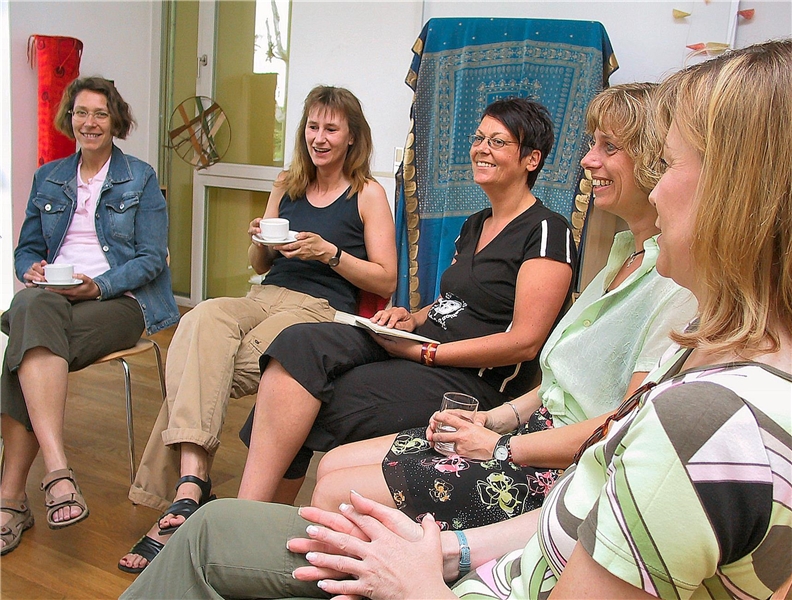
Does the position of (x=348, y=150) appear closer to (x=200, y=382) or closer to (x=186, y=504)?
(x=200, y=382)

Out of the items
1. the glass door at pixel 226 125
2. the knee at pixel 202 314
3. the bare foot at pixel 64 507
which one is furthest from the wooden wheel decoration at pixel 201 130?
the bare foot at pixel 64 507

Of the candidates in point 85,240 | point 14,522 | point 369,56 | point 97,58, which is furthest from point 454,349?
point 97,58

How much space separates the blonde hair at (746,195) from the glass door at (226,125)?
13.0 feet

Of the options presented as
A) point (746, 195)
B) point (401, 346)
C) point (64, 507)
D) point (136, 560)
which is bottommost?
point (136, 560)

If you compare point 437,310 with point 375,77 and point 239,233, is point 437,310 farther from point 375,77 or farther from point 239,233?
point 239,233

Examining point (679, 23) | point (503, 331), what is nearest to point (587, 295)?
point (503, 331)

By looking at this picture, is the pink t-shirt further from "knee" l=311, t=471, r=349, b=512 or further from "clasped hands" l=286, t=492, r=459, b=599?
"clasped hands" l=286, t=492, r=459, b=599

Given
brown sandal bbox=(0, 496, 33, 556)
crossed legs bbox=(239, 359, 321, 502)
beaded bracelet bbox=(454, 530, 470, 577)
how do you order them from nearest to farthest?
beaded bracelet bbox=(454, 530, 470, 577) < crossed legs bbox=(239, 359, 321, 502) < brown sandal bbox=(0, 496, 33, 556)

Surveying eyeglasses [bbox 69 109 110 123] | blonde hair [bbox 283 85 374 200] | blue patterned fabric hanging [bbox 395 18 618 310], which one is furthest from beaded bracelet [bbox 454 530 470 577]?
eyeglasses [bbox 69 109 110 123]

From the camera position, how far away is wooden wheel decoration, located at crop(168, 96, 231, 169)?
461 centimetres

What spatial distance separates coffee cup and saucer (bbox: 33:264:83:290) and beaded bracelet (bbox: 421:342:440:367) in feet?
3.65

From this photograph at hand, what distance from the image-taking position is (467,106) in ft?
9.20

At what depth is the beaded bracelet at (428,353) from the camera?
1822 mm

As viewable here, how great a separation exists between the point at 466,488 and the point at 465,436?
4.7 inches
